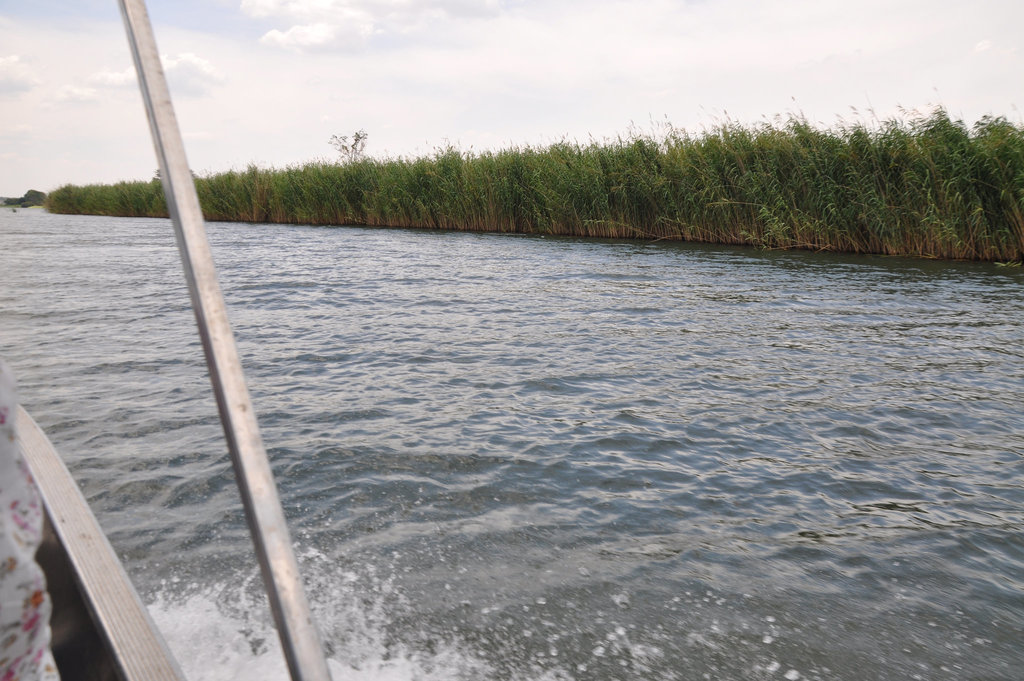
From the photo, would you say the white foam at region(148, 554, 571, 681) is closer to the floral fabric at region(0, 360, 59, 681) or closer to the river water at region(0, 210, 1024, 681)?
the river water at region(0, 210, 1024, 681)

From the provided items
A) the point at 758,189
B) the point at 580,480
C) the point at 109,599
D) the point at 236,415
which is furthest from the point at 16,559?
the point at 758,189

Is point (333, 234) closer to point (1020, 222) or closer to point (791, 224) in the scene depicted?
point (791, 224)

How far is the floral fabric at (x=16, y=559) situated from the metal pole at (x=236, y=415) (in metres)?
0.20

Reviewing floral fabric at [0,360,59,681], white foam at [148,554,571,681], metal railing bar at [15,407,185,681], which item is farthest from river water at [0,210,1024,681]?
floral fabric at [0,360,59,681]

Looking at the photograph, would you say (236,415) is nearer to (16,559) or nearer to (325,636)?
(16,559)

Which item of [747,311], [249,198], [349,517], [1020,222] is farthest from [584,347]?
[249,198]

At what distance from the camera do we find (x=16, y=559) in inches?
26.7

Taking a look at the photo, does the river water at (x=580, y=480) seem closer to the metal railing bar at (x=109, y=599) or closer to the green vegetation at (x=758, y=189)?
the metal railing bar at (x=109, y=599)

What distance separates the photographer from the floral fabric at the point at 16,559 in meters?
0.67

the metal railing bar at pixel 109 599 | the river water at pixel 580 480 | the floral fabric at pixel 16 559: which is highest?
the floral fabric at pixel 16 559

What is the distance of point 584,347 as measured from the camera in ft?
22.9

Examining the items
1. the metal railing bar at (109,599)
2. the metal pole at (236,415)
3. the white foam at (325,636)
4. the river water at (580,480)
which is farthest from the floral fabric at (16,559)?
the river water at (580,480)

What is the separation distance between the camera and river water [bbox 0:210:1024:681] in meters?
2.78

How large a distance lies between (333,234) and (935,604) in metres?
19.0
